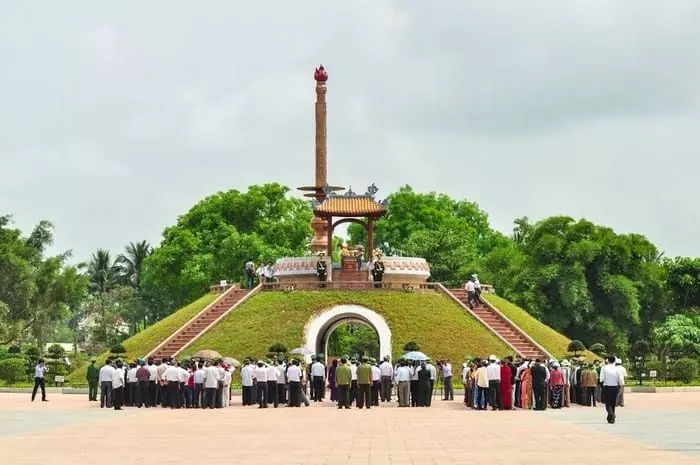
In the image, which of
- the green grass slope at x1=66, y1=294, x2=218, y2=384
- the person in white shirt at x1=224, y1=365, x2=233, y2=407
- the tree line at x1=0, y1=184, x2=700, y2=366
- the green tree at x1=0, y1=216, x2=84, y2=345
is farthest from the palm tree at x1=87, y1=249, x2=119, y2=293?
the person in white shirt at x1=224, y1=365, x2=233, y2=407

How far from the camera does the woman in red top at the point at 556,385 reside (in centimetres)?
3619

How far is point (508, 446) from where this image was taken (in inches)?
800

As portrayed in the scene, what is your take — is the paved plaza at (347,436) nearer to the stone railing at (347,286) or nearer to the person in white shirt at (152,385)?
the person in white shirt at (152,385)

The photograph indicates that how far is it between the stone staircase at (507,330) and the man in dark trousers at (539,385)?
13512 mm

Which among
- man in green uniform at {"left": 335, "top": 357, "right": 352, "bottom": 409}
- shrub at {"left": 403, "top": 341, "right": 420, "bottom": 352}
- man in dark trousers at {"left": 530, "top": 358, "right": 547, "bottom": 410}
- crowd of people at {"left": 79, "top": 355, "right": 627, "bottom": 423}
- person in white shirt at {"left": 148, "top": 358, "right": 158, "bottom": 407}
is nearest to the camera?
man in dark trousers at {"left": 530, "top": 358, "right": 547, "bottom": 410}

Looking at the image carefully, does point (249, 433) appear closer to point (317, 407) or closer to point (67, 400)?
point (317, 407)

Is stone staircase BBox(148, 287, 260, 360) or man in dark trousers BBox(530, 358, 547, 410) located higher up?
stone staircase BBox(148, 287, 260, 360)

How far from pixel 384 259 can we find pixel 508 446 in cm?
3726

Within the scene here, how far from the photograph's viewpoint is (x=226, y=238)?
7912cm

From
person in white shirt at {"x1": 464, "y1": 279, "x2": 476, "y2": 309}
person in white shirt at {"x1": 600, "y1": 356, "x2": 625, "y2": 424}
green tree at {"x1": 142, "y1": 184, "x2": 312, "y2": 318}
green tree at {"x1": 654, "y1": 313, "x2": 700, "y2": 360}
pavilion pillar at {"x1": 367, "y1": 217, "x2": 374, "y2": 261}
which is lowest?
person in white shirt at {"x1": 600, "y1": 356, "x2": 625, "y2": 424}

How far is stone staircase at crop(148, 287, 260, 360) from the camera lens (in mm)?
50219

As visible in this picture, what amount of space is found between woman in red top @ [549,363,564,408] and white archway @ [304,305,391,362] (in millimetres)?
13806

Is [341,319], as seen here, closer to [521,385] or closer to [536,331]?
[536,331]

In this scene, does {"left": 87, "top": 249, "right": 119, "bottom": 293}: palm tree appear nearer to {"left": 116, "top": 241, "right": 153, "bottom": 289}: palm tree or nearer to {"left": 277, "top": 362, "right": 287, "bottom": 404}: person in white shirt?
{"left": 116, "top": 241, "right": 153, "bottom": 289}: palm tree
